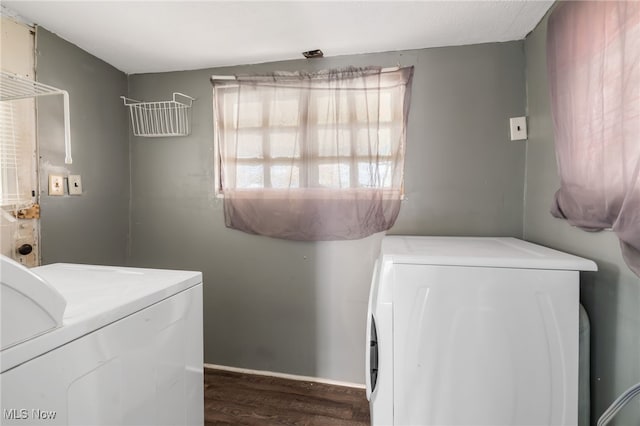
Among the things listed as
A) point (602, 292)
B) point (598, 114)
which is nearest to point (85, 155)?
point (598, 114)

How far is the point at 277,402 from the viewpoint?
180 cm

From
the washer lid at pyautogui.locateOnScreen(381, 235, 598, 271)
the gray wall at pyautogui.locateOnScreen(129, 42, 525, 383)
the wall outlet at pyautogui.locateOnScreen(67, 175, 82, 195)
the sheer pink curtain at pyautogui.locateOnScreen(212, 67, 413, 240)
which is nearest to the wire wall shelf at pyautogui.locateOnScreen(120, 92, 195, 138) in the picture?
the gray wall at pyautogui.locateOnScreen(129, 42, 525, 383)

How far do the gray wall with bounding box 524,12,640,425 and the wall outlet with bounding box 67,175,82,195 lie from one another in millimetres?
2511

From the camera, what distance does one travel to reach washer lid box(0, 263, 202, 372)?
663mm

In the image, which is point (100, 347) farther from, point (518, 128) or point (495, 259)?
point (518, 128)

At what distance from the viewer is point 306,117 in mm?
1914

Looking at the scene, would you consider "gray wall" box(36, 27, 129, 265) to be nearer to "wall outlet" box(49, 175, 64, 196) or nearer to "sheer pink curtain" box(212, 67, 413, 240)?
"wall outlet" box(49, 175, 64, 196)

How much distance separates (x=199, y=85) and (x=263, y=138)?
24.2 inches

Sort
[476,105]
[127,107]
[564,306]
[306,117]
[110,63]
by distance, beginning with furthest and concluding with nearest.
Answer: [127,107]
[110,63]
[306,117]
[476,105]
[564,306]

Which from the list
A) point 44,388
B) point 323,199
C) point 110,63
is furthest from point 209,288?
point 110,63

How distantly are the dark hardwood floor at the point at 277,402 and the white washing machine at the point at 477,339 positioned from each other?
2.46 ft

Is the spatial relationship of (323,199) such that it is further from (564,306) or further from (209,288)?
(564,306)

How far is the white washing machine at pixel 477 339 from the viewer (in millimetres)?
991
